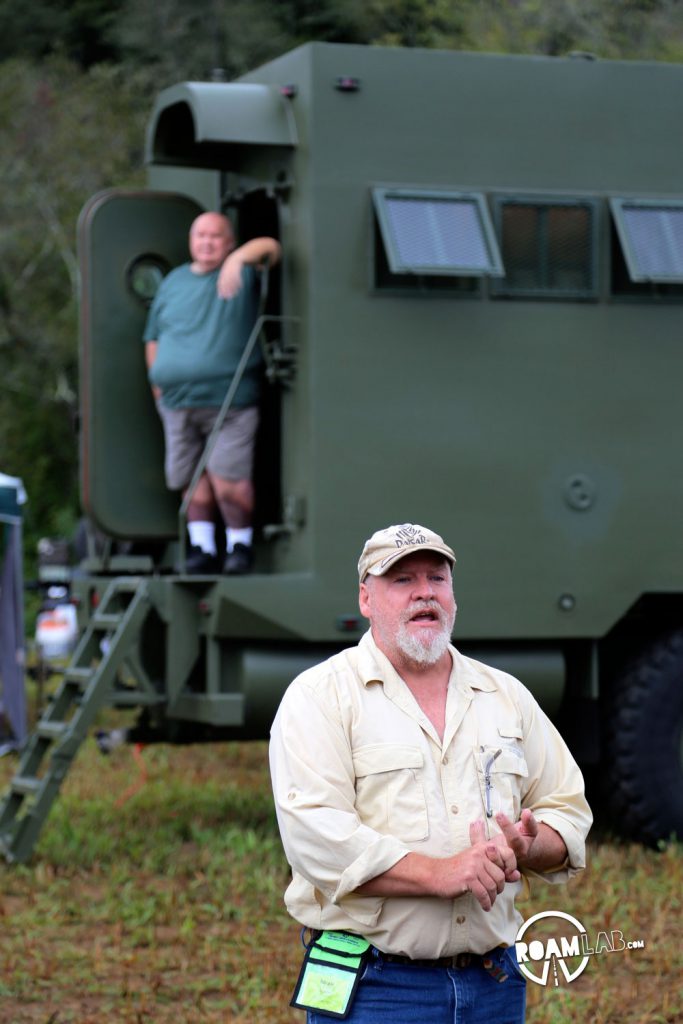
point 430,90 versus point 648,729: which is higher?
point 430,90

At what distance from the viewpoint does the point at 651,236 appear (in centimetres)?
811

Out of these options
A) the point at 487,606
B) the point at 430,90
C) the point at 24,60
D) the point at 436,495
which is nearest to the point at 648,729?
the point at 487,606

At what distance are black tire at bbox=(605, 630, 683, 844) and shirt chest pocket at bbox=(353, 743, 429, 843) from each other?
4658 mm

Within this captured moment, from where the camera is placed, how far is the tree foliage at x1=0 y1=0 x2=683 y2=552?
20453mm

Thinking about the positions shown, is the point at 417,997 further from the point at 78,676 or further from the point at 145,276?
the point at 145,276

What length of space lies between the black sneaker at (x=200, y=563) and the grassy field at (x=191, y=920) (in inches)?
46.6

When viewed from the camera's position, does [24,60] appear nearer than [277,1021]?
No

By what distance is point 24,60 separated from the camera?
30391 mm

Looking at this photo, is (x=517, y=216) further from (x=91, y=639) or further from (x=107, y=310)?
(x=91, y=639)

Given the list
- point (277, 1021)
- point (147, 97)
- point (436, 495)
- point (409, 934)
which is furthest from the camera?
point (147, 97)

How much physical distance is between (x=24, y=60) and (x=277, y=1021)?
27.0 metres

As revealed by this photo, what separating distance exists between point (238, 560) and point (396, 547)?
14.5ft

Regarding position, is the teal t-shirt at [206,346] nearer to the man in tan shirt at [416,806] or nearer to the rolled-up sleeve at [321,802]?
the man in tan shirt at [416,806]

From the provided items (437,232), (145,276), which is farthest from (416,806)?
(145,276)
